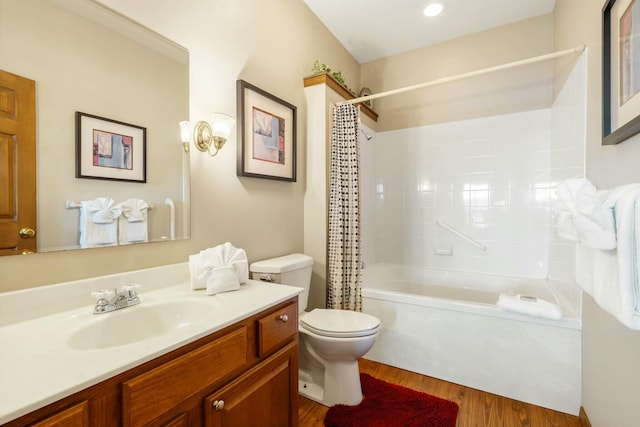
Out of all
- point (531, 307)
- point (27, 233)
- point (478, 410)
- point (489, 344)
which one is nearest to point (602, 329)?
point (531, 307)

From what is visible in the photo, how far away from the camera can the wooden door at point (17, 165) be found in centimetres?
88

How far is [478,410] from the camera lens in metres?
1.70

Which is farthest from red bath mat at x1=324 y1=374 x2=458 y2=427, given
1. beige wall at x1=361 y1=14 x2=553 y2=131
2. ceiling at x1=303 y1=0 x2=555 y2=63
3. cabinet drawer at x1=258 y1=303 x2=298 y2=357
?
ceiling at x1=303 y1=0 x2=555 y2=63

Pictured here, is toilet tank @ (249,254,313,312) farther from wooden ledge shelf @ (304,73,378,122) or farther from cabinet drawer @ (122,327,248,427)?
wooden ledge shelf @ (304,73,378,122)

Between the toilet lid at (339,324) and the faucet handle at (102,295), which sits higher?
the faucet handle at (102,295)

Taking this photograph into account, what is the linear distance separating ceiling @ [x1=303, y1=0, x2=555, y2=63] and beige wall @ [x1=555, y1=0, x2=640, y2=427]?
67 cm

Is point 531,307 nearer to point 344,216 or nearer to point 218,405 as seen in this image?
point 344,216

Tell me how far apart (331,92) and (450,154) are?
4.37 feet

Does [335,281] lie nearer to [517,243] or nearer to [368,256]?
[368,256]

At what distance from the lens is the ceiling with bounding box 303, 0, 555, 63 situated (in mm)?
2314

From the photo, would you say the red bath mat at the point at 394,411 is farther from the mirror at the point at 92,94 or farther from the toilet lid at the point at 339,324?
the mirror at the point at 92,94

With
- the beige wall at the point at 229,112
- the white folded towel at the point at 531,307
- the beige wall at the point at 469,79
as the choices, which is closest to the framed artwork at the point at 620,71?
the white folded towel at the point at 531,307

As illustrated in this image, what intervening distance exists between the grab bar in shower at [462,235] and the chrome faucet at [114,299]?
2.56m

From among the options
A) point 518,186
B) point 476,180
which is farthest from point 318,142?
point 518,186
